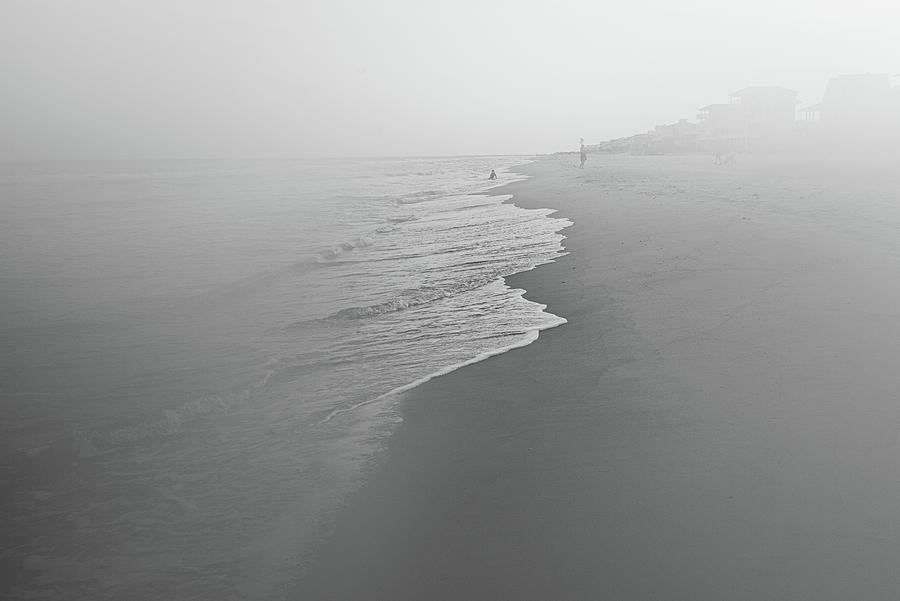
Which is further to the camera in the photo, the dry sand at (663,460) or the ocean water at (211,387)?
the ocean water at (211,387)

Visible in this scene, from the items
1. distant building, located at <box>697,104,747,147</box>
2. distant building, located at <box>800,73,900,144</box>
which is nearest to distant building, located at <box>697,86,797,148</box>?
distant building, located at <box>697,104,747,147</box>

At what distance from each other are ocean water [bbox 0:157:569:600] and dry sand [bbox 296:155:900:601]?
20.9 inches

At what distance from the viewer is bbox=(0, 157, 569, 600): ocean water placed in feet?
12.9

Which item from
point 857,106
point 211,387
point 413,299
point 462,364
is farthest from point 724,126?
point 211,387

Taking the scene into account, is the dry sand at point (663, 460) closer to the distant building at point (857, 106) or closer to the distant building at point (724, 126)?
the distant building at point (857, 106)

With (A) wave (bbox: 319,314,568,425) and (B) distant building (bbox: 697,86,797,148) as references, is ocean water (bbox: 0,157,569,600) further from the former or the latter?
(B) distant building (bbox: 697,86,797,148)

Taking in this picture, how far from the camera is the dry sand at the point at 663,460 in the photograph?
3.37 metres

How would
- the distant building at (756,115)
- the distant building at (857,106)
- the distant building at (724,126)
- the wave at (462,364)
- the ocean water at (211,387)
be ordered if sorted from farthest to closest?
the distant building at (756,115), the distant building at (724,126), the distant building at (857,106), the wave at (462,364), the ocean water at (211,387)

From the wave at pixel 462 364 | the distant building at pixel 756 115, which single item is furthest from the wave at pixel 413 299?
the distant building at pixel 756 115

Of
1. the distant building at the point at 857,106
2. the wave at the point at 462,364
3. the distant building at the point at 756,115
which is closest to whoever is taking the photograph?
the wave at the point at 462,364

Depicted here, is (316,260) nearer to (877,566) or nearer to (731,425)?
(731,425)

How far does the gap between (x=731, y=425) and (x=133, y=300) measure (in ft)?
32.8

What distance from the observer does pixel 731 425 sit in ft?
16.0

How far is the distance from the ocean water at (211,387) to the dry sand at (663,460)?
0.53 meters
